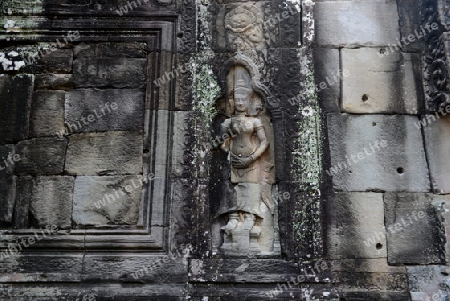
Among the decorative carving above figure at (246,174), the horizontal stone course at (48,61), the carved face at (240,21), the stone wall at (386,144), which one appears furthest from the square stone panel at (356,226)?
the horizontal stone course at (48,61)

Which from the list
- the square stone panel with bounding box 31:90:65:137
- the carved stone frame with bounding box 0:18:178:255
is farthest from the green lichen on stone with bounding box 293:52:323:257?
the square stone panel with bounding box 31:90:65:137

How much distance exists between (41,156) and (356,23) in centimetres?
412

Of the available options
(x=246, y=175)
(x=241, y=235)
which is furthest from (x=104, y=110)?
(x=241, y=235)

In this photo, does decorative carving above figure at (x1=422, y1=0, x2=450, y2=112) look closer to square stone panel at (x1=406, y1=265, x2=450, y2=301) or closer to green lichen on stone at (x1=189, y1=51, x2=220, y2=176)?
square stone panel at (x1=406, y1=265, x2=450, y2=301)

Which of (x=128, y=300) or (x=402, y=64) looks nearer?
(x=128, y=300)

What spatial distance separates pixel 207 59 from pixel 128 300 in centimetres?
293

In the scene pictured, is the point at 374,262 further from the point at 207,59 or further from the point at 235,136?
the point at 207,59

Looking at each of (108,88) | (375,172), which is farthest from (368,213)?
(108,88)

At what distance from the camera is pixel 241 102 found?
6.45 meters

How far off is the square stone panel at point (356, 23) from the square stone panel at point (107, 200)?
9.47 feet

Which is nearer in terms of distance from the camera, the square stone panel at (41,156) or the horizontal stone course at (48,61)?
the square stone panel at (41,156)

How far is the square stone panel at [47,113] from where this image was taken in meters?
6.47

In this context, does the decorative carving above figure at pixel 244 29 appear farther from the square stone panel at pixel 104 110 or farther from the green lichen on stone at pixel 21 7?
the green lichen on stone at pixel 21 7

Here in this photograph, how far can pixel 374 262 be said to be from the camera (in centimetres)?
600
